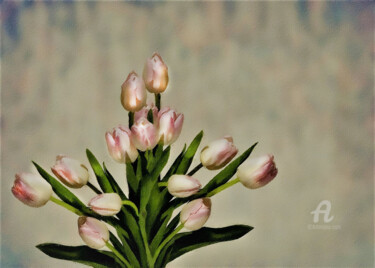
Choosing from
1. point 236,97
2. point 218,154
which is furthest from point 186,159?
point 236,97

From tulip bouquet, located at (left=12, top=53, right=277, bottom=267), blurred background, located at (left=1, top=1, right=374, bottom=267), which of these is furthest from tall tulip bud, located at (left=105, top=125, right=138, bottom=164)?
blurred background, located at (left=1, top=1, right=374, bottom=267)

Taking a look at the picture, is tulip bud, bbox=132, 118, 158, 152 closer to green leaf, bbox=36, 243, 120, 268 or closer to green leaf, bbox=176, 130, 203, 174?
green leaf, bbox=176, 130, 203, 174

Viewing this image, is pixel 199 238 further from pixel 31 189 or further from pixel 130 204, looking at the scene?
pixel 31 189

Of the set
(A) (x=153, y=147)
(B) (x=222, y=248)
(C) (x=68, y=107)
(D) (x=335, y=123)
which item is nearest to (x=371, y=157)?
(D) (x=335, y=123)

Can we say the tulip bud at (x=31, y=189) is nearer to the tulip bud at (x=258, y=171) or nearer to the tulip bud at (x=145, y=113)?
the tulip bud at (x=145, y=113)

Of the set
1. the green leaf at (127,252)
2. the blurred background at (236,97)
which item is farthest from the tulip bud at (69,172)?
the blurred background at (236,97)

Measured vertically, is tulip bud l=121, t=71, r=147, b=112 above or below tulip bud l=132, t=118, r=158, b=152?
above
